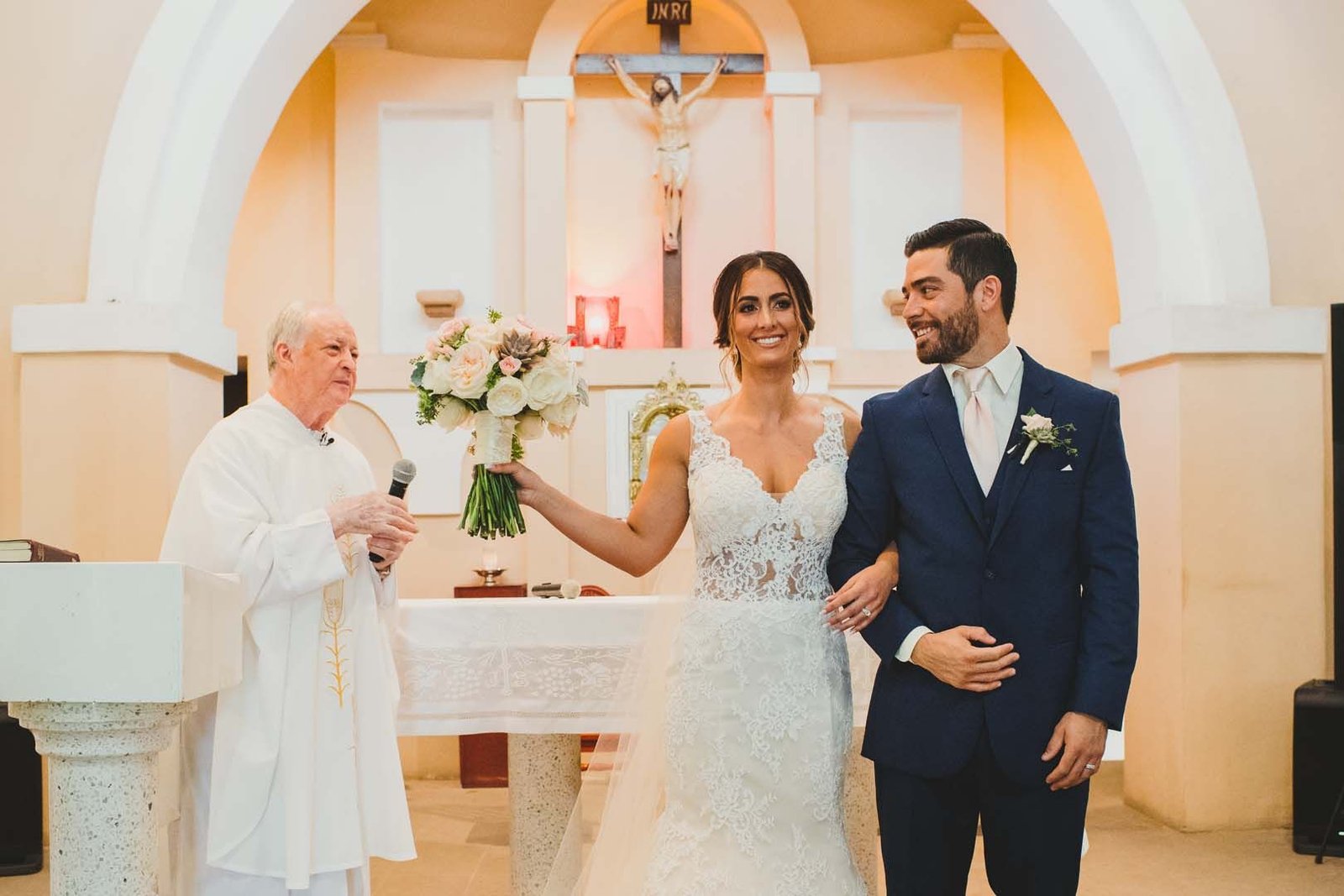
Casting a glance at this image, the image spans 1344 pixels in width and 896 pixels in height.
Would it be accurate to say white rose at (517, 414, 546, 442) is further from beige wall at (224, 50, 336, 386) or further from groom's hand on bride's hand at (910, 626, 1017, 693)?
beige wall at (224, 50, 336, 386)

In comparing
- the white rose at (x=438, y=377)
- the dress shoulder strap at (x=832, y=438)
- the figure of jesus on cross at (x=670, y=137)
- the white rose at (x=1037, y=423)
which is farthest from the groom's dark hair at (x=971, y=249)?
the figure of jesus on cross at (x=670, y=137)

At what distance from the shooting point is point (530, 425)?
133 inches

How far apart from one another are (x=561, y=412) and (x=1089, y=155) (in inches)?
162

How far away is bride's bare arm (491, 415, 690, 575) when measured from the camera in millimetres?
3365

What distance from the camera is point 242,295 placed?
8117 mm

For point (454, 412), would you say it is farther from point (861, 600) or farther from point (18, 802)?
point (18, 802)

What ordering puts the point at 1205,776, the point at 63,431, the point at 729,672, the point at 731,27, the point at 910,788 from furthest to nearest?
the point at 731,27 → the point at 1205,776 → the point at 63,431 → the point at 729,672 → the point at 910,788

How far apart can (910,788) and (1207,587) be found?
3.79 meters

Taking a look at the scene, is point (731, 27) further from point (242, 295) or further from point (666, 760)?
point (666, 760)

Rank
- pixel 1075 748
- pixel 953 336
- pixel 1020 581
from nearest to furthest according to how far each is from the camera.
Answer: pixel 1075 748 < pixel 1020 581 < pixel 953 336

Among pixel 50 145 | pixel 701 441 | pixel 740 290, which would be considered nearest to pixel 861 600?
pixel 701 441

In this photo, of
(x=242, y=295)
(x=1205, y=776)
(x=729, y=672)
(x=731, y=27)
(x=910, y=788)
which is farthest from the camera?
(x=731, y=27)

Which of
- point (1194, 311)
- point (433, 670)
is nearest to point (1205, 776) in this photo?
point (1194, 311)

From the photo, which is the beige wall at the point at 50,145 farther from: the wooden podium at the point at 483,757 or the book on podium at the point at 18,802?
the wooden podium at the point at 483,757
